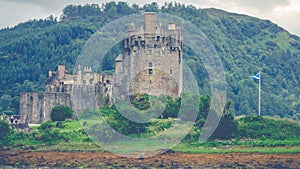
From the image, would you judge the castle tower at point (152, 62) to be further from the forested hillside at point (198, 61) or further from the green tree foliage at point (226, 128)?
the forested hillside at point (198, 61)

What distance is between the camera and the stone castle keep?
76.5m

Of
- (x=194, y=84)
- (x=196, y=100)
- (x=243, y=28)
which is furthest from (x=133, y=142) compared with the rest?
(x=243, y=28)

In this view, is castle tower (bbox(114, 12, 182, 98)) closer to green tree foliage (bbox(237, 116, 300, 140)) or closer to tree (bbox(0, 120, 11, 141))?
green tree foliage (bbox(237, 116, 300, 140))

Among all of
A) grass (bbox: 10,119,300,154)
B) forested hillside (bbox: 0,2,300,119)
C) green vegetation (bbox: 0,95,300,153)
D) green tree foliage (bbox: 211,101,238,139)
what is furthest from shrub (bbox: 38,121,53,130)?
forested hillside (bbox: 0,2,300,119)

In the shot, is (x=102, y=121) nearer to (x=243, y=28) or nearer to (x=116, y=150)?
(x=116, y=150)

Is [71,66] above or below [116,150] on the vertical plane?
above

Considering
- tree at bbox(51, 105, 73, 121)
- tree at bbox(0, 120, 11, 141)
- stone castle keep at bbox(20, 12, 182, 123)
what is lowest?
tree at bbox(0, 120, 11, 141)

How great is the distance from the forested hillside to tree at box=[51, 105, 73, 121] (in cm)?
1892

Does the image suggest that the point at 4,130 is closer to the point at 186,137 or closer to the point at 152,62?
the point at 186,137

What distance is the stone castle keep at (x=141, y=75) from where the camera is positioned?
76.5 metres

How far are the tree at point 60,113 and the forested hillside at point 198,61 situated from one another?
18.9 meters

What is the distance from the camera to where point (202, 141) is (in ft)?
226

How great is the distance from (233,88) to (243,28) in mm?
43944

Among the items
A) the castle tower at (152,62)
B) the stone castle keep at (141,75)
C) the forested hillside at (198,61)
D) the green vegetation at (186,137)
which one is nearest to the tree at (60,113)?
the stone castle keep at (141,75)
